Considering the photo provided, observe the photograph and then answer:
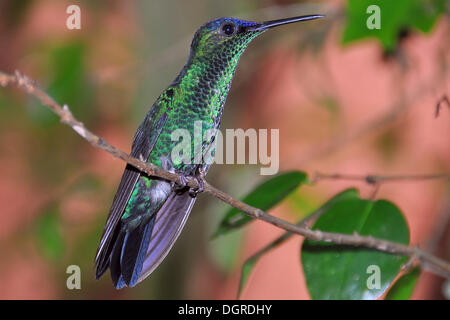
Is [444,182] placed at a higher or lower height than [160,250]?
higher

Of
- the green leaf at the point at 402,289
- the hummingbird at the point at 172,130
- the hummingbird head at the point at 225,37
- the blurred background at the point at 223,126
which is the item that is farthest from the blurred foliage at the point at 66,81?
the green leaf at the point at 402,289

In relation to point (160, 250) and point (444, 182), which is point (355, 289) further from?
point (444, 182)

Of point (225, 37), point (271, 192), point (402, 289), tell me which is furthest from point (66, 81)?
point (402, 289)

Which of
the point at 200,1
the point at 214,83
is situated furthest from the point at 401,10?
the point at 200,1

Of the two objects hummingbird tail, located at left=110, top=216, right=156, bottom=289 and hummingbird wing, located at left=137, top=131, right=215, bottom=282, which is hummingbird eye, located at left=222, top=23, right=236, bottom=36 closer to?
hummingbird wing, located at left=137, top=131, right=215, bottom=282

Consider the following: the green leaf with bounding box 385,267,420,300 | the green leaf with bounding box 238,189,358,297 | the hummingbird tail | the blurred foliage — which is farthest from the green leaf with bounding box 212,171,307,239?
the blurred foliage

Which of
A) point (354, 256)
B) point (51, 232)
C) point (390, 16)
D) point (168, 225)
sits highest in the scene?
point (390, 16)

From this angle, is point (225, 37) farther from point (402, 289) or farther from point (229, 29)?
point (402, 289)
